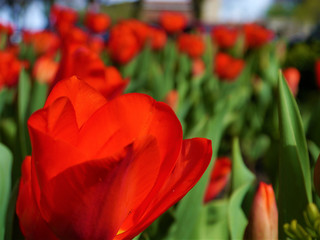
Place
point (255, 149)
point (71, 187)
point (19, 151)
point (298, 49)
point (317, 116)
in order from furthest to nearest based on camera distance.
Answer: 1. point (298, 49)
2. point (255, 149)
3. point (317, 116)
4. point (19, 151)
5. point (71, 187)

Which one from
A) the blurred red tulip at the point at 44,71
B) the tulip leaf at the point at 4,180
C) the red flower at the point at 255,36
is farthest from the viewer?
the red flower at the point at 255,36

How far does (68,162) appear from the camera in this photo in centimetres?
33

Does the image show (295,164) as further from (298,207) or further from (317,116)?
(317,116)

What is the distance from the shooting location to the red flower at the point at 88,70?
640 mm

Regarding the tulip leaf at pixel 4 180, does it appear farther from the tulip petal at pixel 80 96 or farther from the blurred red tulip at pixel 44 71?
the blurred red tulip at pixel 44 71

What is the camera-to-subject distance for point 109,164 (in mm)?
321

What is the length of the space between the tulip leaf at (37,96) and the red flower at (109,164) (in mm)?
504

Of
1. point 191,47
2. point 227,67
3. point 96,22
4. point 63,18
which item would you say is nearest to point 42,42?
point 63,18

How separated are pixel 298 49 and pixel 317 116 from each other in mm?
4509

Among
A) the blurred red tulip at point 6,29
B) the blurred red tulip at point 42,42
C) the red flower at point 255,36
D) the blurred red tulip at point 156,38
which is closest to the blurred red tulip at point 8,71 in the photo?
the blurred red tulip at point 42,42

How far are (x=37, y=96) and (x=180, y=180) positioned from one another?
611 mm

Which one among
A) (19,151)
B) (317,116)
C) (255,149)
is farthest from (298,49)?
(19,151)

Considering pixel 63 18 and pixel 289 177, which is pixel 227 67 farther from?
pixel 289 177

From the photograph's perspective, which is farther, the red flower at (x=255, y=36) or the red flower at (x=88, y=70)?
the red flower at (x=255, y=36)
